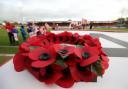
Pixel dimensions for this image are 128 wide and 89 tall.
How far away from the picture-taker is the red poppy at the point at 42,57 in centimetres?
134

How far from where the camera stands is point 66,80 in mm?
1353

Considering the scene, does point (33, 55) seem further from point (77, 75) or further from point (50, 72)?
point (77, 75)

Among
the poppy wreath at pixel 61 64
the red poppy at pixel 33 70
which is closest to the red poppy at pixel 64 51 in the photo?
the poppy wreath at pixel 61 64

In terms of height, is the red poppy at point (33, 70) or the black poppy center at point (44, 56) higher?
the black poppy center at point (44, 56)

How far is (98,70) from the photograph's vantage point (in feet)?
4.84

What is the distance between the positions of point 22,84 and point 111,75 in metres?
0.65

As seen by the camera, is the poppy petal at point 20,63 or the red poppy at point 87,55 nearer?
the red poppy at point 87,55

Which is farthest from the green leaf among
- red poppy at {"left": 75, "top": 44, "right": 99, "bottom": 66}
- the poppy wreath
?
red poppy at {"left": 75, "top": 44, "right": 99, "bottom": 66}

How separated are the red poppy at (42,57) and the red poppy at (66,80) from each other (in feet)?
0.35

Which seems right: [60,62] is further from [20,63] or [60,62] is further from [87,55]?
[20,63]

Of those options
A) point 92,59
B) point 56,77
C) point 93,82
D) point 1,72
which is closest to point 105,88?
point 93,82

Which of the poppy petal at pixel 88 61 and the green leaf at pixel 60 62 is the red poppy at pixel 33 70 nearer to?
the green leaf at pixel 60 62

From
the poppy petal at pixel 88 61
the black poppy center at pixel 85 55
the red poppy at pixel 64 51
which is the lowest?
the poppy petal at pixel 88 61

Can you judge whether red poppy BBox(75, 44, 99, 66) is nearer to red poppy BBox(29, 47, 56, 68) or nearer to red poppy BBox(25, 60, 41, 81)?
red poppy BBox(29, 47, 56, 68)
